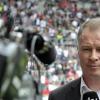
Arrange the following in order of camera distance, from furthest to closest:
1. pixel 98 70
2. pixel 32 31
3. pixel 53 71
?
pixel 53 71, pixel 32 31, pixel 98 70

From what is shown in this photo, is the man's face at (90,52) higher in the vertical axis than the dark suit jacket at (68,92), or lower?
higher

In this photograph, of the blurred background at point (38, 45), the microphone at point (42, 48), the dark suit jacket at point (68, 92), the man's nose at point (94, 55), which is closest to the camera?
the blurred background at point (38, 45)

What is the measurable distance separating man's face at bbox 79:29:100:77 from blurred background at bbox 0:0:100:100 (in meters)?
0.19

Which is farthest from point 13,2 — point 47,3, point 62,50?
point 62,50

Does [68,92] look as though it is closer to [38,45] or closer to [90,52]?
[90,52]

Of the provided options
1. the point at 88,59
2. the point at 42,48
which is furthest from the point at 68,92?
the point at 42,48

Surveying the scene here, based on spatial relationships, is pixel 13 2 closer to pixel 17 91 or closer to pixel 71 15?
pixel 71 15

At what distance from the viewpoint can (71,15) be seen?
50.7ft

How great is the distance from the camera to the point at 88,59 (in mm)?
1198

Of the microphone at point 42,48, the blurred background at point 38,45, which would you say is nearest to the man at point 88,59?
the blurred background at point 38,45

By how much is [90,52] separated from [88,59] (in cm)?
3

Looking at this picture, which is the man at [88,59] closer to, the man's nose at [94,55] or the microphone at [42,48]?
the man's nose at [94,55]

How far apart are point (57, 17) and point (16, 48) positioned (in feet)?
48.0

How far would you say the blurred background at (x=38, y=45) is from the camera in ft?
1.57
